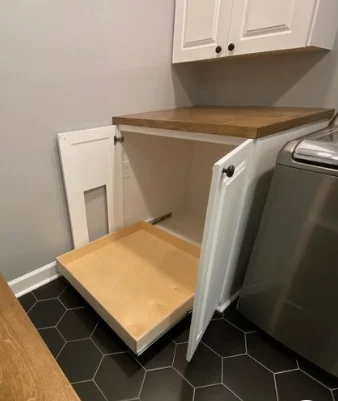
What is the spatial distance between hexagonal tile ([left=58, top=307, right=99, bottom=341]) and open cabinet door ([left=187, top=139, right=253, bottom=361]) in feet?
1.61

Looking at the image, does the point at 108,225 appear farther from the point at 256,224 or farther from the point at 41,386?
the point at 41,386

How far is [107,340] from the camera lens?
3.71ft

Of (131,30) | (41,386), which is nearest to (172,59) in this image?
(131,30)

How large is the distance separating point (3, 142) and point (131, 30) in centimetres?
88

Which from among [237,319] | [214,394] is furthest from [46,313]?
[237,319]

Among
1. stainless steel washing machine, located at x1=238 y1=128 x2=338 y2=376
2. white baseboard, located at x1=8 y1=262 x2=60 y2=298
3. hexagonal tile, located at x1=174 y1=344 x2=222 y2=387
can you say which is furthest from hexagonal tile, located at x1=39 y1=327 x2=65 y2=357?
stainless steel washing machine, located at x1=238 y1=128 x2=338 y2=376

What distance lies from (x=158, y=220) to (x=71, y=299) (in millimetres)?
894

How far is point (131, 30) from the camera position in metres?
1.34

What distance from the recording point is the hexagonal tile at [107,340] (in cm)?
109

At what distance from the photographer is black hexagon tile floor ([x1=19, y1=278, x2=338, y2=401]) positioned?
3.15ft

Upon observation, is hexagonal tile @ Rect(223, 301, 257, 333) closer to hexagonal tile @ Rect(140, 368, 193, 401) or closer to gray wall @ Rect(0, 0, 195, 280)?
hexagonal tile @ Rect(140, 368, 193, 401)

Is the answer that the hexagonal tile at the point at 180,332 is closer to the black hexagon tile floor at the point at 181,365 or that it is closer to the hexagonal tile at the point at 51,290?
the black hexagon tile floor at the point at 181,365

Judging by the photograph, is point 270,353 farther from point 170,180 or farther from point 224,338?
point 170,180

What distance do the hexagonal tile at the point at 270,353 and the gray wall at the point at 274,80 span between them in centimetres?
125
